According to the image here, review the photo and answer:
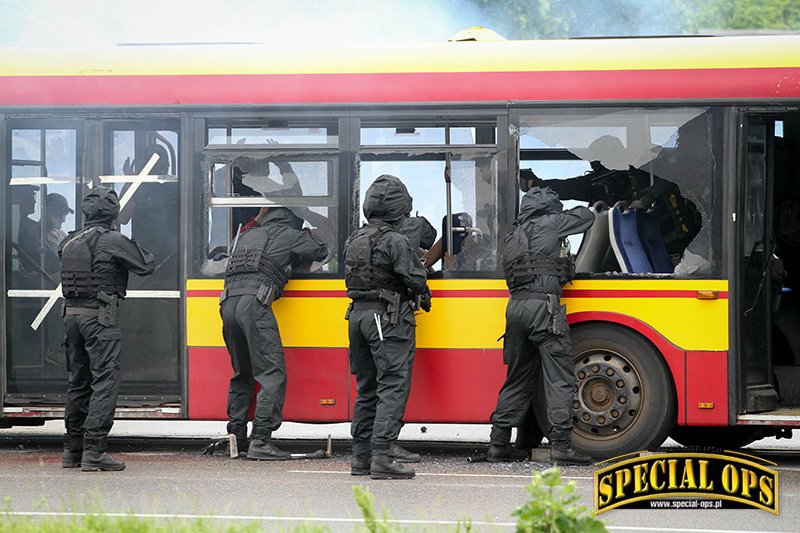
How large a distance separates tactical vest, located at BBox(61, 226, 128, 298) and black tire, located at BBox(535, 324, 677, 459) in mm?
3337

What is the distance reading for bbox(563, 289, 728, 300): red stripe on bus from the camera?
9.83 meters

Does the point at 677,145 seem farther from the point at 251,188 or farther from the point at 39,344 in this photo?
the point at 39,344

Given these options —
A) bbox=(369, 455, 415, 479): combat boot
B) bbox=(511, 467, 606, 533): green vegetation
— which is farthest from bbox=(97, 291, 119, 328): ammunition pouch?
bbox=(511, 467, 606, 533): green vegetation

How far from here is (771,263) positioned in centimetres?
1028

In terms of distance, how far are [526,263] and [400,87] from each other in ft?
5.36

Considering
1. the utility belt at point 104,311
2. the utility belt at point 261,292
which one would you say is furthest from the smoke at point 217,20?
the utility belt at point 104,311

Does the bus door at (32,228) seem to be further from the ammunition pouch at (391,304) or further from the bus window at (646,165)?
the bus window at (646,165)

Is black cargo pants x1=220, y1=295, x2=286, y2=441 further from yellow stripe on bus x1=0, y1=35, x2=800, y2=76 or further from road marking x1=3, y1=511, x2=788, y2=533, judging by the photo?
road marking x1=3, y1=511, x2=788, y2=533

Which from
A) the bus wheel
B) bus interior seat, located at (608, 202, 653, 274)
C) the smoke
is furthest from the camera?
the smoke

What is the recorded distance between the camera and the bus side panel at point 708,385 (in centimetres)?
982

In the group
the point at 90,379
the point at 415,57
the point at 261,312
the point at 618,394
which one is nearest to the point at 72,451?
the point at 90,379

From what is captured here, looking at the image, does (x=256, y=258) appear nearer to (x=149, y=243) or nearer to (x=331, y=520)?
(x=149, y=243)

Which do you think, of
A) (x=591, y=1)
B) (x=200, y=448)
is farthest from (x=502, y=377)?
(x=591, y=1)

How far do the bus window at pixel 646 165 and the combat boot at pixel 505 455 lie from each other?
164 centimetres
